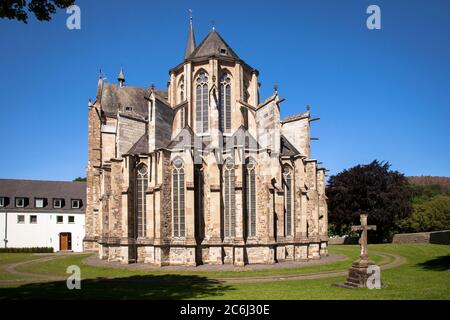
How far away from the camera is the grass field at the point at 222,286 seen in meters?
15.0

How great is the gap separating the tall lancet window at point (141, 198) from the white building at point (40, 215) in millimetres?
28367

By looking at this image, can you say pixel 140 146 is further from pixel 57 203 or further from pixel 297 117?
pixel 57 203

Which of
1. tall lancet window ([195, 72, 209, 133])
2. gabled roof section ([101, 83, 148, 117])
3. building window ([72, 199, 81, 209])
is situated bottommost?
building window ([72, 199, 81, 209])

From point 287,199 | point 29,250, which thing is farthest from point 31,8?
point 29,250

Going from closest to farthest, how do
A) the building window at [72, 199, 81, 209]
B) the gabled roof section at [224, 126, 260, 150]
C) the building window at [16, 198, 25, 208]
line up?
1. the gabled roof section at [224, 126, 260, 150]
2. the building window at [16, 198, 25, 208]
3. the building window at [72, 199, 81, 209]

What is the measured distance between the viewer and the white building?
168 feet

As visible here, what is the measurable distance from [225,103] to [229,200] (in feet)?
29.4

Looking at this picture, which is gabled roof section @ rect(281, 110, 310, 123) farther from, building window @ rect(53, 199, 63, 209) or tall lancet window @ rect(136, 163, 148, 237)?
building window @ rect(53, 199, 63, 209)

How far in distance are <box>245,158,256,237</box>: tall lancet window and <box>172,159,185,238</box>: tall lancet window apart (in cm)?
502

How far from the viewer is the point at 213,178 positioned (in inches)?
1120

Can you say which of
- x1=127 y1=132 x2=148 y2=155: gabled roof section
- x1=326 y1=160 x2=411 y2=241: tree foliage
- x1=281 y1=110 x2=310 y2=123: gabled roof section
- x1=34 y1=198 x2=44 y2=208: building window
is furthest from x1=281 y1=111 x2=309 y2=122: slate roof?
x1=34 y1=198 x2=44 y2=208: building window
